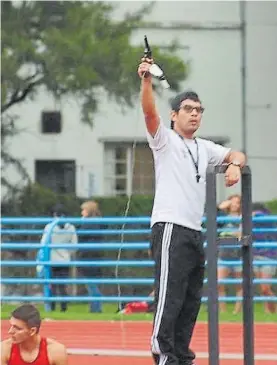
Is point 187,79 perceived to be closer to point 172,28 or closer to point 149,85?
point 172,28

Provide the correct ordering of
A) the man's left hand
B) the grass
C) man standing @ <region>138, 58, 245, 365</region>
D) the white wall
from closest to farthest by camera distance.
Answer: the man's left hand
man standing @ <region>138, 58, 245, 365</region>
the grass
the white wall

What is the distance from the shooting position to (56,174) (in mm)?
23312

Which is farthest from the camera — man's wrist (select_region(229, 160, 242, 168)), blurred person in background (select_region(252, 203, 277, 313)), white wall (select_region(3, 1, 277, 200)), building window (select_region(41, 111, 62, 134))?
building window (select_region(41, 111, 62, 134))

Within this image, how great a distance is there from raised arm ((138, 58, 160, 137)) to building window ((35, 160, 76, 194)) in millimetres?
16888

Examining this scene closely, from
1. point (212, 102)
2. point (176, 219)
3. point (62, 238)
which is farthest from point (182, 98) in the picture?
point (212, 102)

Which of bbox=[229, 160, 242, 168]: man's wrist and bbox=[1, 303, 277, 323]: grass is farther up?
bbox=[229, 160, 242, 168]: man's wrist

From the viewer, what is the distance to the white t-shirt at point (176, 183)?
5.92 meters

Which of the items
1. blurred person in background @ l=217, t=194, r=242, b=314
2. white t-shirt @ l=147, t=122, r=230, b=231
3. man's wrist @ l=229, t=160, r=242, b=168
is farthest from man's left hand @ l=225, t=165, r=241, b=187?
blurred person in background @ l=217, t=194, r=242, b=314

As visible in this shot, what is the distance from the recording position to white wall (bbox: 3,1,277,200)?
22.1 metres

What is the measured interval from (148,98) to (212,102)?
17108mm

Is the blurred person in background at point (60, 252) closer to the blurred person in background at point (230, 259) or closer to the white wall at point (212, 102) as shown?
the blurred person in background at point (230, 259)

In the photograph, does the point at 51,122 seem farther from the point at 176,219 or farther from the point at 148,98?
the point at 148,98

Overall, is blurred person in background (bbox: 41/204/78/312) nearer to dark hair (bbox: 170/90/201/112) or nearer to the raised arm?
dark hair (bbox: 170/90/201/112)

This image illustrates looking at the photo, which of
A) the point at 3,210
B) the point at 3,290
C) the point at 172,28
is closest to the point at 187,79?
the point at 172,28
